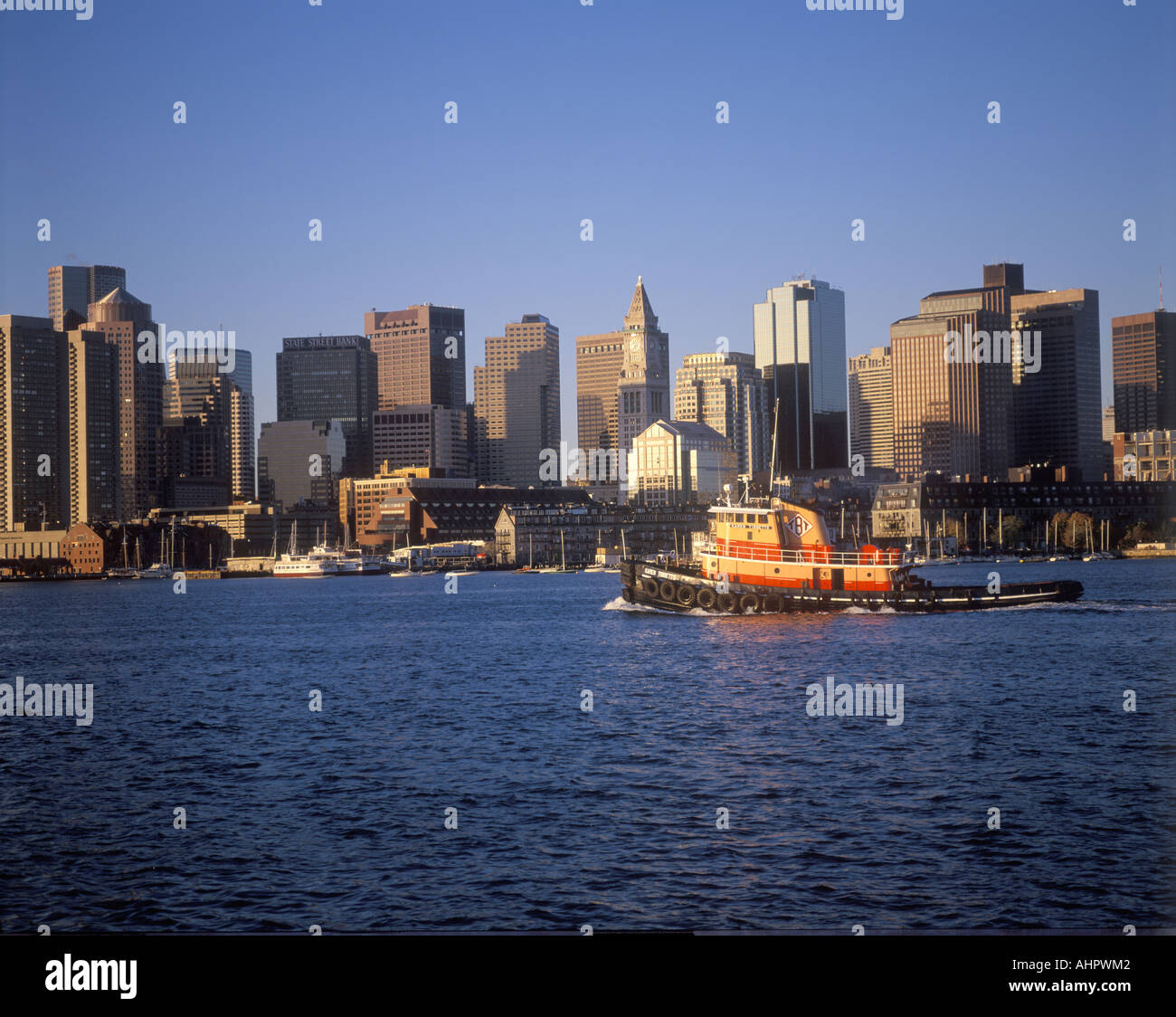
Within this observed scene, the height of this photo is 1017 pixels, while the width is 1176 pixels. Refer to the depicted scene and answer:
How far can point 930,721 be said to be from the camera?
41125 millimetres

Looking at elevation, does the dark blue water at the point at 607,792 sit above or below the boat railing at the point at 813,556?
below

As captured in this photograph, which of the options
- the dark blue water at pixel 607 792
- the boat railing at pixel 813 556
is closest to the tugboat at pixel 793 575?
the boat railing at pixel 813 556

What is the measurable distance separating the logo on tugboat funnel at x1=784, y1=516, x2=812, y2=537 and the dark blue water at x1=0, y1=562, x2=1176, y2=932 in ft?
50.5

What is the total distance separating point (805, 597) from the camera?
81.8 meters

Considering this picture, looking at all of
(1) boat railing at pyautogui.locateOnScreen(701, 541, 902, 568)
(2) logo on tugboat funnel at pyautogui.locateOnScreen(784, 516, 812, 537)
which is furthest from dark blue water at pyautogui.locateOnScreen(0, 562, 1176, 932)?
(2) logo on tugboat funnel at pyautogui.locateOnScreen(784, 516, 812, 537)

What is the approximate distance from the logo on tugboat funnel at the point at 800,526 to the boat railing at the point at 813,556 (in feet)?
4.46

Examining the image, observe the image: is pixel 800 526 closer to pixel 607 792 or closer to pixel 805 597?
pixel 805 597

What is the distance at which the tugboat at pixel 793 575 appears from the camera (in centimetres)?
8219

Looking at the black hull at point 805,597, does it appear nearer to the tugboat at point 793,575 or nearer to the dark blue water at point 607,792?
the tugboat at point 793,575

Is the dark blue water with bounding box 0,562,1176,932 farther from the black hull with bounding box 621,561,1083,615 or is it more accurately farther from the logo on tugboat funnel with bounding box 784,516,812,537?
the logo on tugboat funnel with bounding box 784,516,812,537

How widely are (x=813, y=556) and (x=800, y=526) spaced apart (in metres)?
2.49

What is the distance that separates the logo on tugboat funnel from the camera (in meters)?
83.2

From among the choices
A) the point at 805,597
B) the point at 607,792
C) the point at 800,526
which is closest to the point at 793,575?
the point at 805,597
